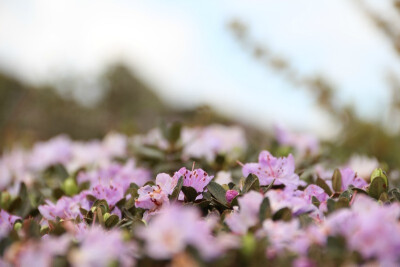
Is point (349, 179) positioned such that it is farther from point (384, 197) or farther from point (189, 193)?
point (189, 193)

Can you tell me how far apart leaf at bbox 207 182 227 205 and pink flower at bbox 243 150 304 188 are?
0.50ft

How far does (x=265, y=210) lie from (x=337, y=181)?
0.51m

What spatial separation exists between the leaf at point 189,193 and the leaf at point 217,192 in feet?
0.15

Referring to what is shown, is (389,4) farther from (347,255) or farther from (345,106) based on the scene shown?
(347,255)

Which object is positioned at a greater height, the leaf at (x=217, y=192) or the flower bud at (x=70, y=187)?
the leaf at (x=217, y=192)

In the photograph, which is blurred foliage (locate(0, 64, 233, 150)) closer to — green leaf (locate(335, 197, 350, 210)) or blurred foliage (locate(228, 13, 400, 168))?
blurred foliage (locate(228, 13, 400, 168))

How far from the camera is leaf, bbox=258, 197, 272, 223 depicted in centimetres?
111

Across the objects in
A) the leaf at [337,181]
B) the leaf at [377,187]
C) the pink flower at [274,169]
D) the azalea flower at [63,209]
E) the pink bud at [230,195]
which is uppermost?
the leaf at [377,187]

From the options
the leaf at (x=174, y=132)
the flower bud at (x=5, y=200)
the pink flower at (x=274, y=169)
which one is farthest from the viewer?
the leaf at (x=174, y=132)

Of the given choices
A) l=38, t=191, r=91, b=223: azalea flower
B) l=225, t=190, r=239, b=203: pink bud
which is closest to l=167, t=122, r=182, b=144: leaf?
l=38, t=191, r=91, b=223: azalea flower

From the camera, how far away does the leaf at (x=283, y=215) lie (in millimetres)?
1139

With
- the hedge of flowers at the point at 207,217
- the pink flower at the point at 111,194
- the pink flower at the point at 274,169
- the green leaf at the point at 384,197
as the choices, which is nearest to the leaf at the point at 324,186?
the hedge of flowers at the point at 207,217

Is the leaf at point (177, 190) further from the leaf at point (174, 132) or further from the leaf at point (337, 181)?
the leaf at point (174, 132)

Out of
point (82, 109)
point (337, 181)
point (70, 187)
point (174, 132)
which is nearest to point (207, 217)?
point (337, 181)
